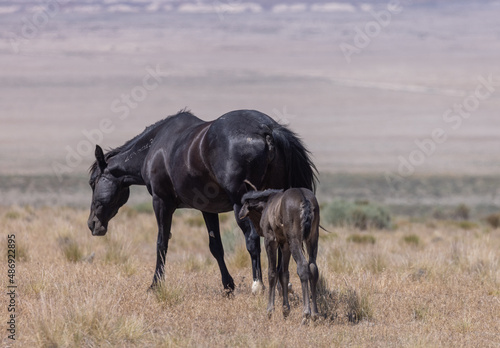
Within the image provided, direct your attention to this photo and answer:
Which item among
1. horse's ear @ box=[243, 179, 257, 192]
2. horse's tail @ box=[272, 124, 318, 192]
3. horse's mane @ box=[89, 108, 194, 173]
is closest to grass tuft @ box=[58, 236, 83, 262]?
horse's mane @ box=[89, 108, 194, 173]

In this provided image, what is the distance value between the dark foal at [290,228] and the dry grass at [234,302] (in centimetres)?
39

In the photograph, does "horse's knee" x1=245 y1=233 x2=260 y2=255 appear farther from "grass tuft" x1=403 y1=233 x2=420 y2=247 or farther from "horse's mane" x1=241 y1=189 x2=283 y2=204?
"grass tuft" x1=403 y1=233 x2=420 y2=247

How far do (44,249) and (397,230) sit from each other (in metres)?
11.3

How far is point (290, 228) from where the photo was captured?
8.08 m

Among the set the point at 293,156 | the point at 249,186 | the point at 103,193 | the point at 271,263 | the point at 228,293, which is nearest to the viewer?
the point at 271,263

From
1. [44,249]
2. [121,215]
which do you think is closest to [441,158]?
[121,215]

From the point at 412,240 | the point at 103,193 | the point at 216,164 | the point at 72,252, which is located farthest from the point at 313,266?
the point at 412,240

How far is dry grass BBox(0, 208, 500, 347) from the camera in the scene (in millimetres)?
7469

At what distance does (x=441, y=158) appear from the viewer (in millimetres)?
52125

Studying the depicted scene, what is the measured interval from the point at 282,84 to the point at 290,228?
7246 cm

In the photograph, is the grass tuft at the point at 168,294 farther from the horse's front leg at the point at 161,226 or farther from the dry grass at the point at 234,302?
the horse's front leg at the point at 161,226

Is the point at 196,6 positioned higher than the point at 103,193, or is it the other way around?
the point at 196,6

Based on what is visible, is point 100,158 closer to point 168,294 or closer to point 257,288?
point 168,294

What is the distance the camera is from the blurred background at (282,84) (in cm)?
4444
